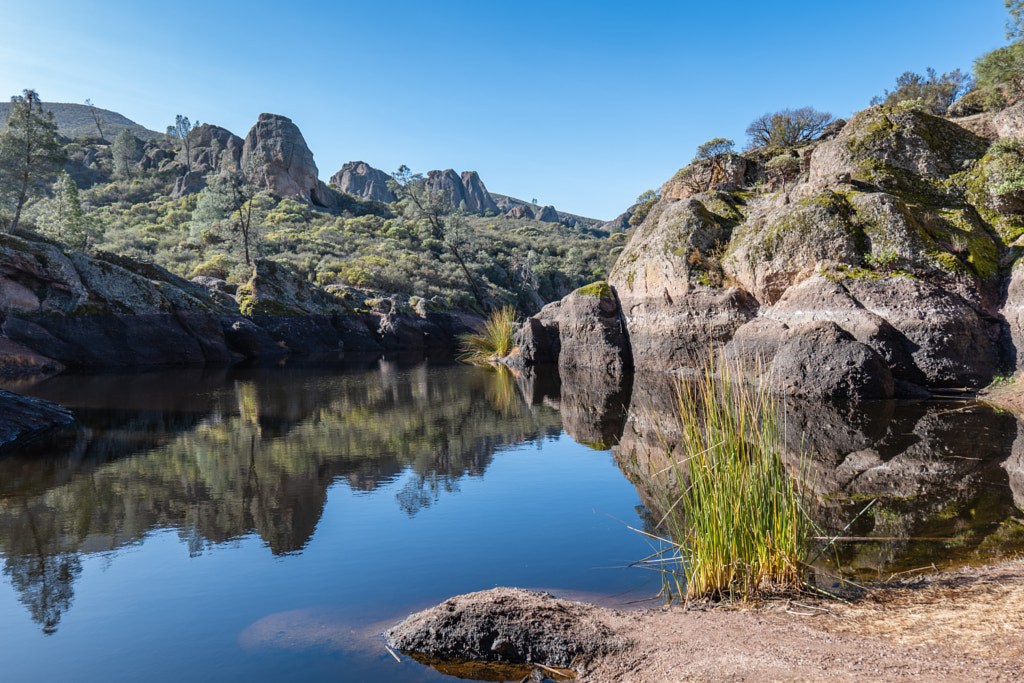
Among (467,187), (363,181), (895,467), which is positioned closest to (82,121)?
(363,181)

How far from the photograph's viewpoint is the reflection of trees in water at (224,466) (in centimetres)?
553

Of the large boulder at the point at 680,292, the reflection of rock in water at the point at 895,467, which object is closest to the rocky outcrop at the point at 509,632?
the reflection of rock in water at the point at 895,467

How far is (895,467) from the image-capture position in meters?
6.66

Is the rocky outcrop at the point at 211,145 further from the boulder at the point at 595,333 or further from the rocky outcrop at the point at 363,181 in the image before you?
the boulder at the point at 595,333

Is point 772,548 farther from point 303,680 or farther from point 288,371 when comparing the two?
point 288,371

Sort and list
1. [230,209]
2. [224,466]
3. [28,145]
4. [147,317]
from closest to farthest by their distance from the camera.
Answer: [224,466] → [147,317] → [28,145] → [230,209]

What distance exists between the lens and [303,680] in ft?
10.5

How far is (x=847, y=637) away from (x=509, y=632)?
1695 mm

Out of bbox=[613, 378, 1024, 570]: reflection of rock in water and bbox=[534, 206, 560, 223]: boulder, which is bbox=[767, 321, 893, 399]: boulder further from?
bbox=[534, 206, 560, 223]: boulder

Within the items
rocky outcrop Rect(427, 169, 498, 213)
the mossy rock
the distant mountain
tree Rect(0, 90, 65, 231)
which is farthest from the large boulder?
the distant mountain

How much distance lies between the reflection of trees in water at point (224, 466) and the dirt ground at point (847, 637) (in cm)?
336

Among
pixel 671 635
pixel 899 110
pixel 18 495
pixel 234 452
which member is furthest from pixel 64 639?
pixel 899 110

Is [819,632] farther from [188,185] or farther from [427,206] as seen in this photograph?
[188,185]

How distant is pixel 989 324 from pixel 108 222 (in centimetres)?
6344
